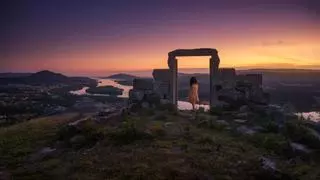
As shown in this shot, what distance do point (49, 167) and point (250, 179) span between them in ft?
19.3

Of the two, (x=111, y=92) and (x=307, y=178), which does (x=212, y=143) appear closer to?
(x=307, y=178)

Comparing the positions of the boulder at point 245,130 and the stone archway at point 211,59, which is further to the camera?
the stone archway at point 211,59

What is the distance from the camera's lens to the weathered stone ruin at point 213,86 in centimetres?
2172

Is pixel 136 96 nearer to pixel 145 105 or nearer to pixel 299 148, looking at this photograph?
pixel 145 105

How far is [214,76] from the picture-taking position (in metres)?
23.1

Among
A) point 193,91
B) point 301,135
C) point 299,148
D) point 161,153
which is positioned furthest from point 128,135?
point 193,91

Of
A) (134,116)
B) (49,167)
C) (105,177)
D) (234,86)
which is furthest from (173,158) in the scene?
(234,86)

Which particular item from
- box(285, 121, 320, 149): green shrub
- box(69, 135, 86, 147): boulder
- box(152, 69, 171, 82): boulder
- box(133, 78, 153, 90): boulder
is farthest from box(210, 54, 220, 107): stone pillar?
box(69, 135, 86, 147): boulder

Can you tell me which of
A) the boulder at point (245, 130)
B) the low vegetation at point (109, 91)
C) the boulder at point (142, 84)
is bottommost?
the low vegetation at point (109, 91)

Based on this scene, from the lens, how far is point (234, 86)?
22328 millimetres

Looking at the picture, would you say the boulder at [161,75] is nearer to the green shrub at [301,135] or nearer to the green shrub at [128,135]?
the green shrub at [301,135]

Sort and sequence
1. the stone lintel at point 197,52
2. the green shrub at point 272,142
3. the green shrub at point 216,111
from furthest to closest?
the stone lintel at point 197,52 → the green shrub at point 216,111 → the green shrub at point 272,142

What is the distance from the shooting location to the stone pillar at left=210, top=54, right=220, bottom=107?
2289cm

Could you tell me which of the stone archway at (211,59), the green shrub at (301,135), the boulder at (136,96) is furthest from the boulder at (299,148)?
the boulder at (136,96)
